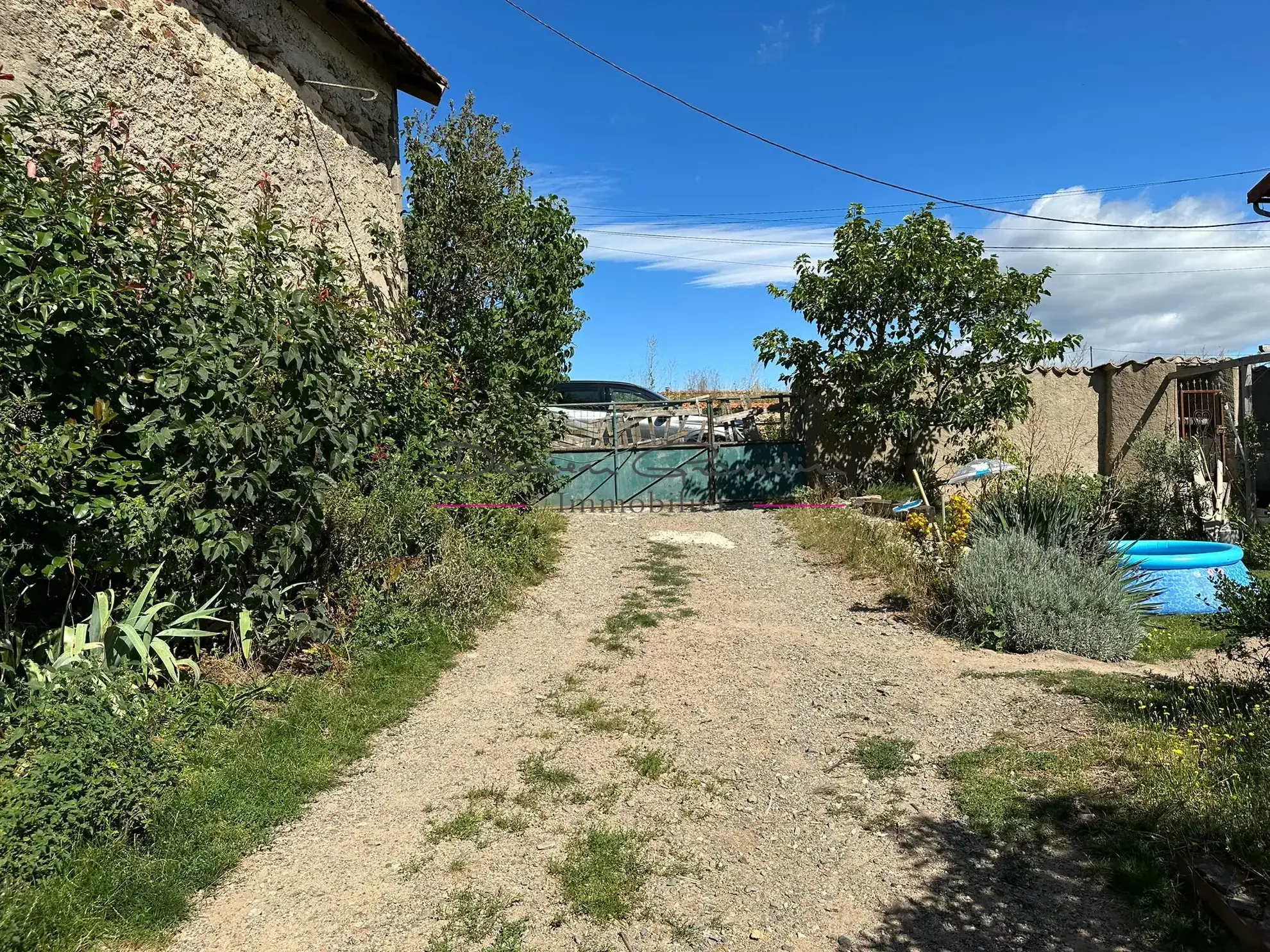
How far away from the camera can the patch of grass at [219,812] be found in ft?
8.11

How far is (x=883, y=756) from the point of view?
375 cm

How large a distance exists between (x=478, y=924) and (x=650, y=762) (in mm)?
1305

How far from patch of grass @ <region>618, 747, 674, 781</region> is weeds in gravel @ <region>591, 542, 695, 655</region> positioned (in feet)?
5.01

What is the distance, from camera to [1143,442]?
9977 mm

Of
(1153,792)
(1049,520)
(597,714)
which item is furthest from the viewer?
(1049,520)

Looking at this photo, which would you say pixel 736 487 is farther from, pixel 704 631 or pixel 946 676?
pixel 946 676

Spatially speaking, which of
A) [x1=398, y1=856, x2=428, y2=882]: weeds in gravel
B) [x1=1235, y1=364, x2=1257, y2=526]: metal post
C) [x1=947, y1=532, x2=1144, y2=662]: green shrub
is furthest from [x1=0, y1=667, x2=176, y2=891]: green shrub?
[x1=1235, y1=364, x2=1257, y2=526]: metal post

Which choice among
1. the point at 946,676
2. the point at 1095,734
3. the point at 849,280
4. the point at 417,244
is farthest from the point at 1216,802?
the point at 849,280

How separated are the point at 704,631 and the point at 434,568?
84.7 inches

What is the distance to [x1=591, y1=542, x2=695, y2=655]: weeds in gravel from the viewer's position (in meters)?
5.73

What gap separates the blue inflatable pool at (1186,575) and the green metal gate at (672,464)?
5.59m

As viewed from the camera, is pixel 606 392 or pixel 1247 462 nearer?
pixel 1247 462

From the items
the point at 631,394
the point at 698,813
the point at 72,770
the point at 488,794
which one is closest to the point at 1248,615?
the point at 698,813

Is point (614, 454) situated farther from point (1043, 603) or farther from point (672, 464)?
point (1043, 603)
